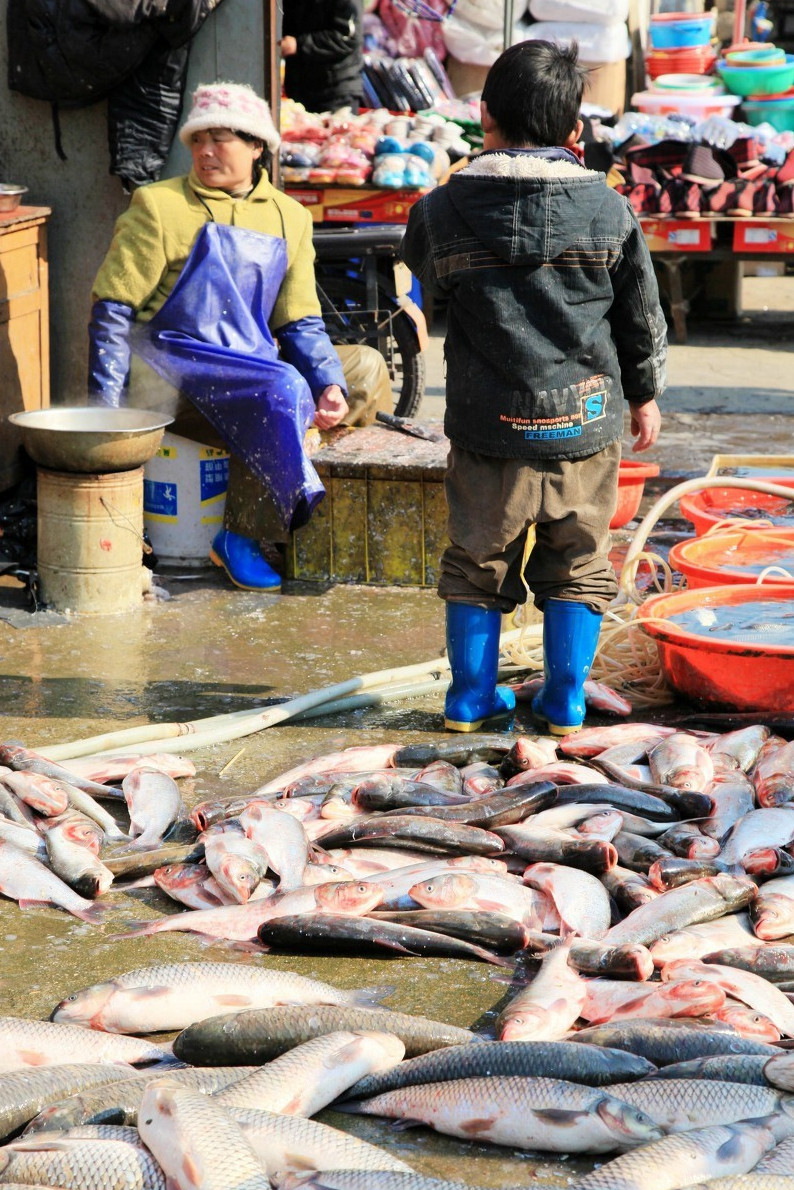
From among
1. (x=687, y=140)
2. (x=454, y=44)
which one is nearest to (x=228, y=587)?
(x=687, y=140)

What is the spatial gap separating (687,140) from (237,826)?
11253 millimetres

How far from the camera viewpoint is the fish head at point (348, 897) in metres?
3.66

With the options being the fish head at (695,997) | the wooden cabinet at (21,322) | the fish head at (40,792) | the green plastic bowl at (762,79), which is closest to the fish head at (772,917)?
the fish head at (695,997)

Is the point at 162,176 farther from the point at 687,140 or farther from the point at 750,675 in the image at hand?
the point at 687,140

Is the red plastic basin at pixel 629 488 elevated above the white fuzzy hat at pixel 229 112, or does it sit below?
below

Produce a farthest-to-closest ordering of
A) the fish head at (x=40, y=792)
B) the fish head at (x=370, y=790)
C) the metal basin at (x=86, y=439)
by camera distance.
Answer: the metal basin at (x=86, y=439) → the fish head at (x=370, y=790) → the fish head at (x=40, y=792)

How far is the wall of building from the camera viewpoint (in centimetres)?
707

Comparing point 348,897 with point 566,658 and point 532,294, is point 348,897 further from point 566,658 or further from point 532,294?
point 532,294

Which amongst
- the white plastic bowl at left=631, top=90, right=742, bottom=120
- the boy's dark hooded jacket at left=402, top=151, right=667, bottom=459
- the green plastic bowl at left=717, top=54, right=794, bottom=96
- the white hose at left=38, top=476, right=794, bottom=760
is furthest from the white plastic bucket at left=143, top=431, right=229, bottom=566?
the green plastic bowl at left=717, top=54, right=794, bottom=96

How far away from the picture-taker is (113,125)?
709 centimetres

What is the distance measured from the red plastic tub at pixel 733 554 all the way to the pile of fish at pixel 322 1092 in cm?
295

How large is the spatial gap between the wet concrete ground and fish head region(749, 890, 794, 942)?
66cm

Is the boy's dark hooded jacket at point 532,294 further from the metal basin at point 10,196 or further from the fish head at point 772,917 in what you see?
the metal basin at point 10,196

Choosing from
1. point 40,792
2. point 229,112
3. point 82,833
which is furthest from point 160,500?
point 82,833
